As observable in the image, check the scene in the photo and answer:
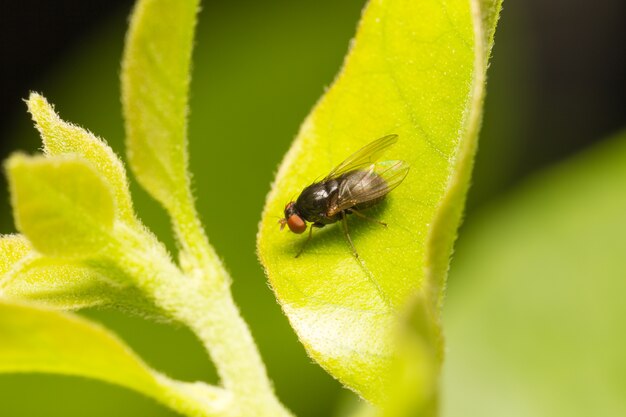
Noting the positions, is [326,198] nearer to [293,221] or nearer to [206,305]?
[293,221]

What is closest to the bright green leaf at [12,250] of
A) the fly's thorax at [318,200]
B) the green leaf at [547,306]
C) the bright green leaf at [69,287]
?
the bright green leaf at [69,287]

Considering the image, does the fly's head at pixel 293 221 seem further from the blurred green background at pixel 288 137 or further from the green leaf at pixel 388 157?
the blurred green background at pixel 288 137

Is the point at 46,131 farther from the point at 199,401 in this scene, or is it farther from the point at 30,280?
the point at 199,401

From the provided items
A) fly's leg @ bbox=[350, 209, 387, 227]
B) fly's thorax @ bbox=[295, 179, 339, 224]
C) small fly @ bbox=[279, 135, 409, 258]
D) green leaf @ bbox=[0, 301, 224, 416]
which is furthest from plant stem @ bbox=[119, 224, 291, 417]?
fly's thorax @ bbox=[295, 179, 339, 224]

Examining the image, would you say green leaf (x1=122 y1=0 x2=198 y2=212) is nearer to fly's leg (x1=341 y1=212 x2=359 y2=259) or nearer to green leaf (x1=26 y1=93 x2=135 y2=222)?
green leaf (x1=26 y1=93 x2=135 y2=222)

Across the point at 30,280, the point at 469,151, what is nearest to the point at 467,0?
the point at 469,151
